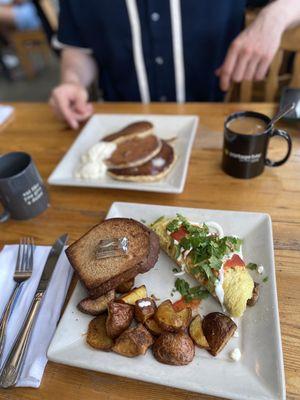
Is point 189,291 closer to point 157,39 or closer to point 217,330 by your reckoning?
point 217,330

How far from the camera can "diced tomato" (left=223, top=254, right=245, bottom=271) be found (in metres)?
0.73

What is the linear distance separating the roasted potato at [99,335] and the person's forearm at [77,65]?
129 centimetres

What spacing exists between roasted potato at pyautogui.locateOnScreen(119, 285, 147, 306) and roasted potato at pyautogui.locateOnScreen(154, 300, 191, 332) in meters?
0.05

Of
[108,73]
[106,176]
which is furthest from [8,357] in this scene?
[108,73]

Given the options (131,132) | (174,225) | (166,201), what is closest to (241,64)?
(131,132)

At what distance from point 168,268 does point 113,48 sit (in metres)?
1.21

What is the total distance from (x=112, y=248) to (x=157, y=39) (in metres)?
1.10

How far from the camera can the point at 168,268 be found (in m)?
0.81

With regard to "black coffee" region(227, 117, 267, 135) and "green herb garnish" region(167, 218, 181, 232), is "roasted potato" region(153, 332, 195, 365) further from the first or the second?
"black coffee" region(227, 117, 267, 135)

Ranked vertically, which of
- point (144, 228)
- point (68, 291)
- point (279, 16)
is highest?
point (279, 16)

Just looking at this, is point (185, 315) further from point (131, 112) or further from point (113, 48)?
point (113, 48)

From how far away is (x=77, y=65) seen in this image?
1.66 metres

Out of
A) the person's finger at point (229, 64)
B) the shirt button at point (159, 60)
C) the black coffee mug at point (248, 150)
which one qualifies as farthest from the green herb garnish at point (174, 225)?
the shirt button at point (159, 60)

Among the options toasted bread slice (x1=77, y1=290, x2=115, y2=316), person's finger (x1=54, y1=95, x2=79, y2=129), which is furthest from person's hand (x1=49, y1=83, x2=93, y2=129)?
toasted bread slice (x1=77, y1=290, x2=115, y2=316)
